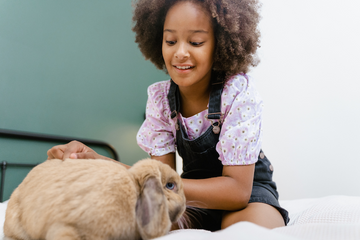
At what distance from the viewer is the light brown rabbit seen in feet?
1.63

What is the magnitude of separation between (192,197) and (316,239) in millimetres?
359

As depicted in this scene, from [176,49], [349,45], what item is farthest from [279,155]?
[176,49]

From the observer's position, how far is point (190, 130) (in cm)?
113

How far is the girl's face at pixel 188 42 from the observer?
0.98 meters

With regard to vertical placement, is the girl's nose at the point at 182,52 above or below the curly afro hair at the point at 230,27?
below

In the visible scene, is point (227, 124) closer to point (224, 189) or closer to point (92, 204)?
point (224, 189)

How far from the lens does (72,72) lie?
1841mm

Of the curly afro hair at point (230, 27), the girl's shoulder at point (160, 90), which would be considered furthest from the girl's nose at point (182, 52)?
the girl's shoulder at point (160, 90)

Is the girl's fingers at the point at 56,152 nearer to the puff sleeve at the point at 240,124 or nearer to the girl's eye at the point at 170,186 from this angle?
the girl's eye at the point at 170,186

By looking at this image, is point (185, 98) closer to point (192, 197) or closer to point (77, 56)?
point (192, 197)

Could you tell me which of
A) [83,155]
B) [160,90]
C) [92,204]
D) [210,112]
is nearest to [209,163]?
[210,112]

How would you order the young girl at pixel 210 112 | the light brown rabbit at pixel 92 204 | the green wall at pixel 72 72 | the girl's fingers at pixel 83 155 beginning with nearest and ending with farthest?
the light brown rabbit at pixel 92 204
the girl's fingers at pixel 83 155
the young girl at pixel 210 112
the green wall at pixel 72 72

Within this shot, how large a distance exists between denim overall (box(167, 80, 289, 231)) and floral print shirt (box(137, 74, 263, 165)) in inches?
1.4

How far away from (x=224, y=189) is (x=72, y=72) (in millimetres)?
1438
